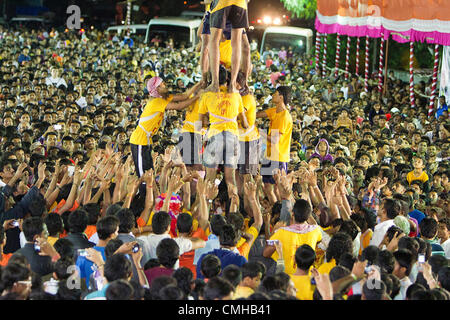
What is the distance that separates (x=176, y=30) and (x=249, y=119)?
16.7m

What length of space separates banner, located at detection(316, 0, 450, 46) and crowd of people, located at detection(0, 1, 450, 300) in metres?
1.48

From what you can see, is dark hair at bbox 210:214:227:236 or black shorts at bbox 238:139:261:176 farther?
black shorts at bbox 238:139:261:176

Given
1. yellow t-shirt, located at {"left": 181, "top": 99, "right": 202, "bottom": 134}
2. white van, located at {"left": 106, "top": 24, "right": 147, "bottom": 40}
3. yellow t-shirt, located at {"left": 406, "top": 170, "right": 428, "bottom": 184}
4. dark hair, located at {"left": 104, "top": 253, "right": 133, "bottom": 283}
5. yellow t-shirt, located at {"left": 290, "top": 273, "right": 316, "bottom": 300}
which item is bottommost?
yellow t-shirt, located at {"left": 406, "top": 170, "right": 428, "bottom": 184}

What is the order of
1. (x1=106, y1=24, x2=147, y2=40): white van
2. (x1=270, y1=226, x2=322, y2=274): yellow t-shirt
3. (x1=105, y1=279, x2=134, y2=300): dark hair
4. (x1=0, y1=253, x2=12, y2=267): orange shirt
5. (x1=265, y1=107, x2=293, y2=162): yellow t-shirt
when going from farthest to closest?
(x1=106, y1=24, x2=147, y2=40): white van
(x1=265, y1=107, x2=293, y2=162): yellow t-shirt
(x1=270, y1=226, x2=322, y2=274): yellow t-shirt
(x1=0, y1=253, x2=12, y2=267): orange shirt
(x1=105, y1=279, x2=134, y2=300): dark hair

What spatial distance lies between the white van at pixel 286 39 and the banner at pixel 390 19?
3.97 metres

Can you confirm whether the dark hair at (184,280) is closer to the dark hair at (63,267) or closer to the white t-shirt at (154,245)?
the dark hair at (63,267)

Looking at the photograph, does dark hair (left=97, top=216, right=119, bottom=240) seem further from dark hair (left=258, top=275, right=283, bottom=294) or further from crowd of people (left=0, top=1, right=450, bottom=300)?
dark hair (left=258, top=275, right=283, bottom=294)

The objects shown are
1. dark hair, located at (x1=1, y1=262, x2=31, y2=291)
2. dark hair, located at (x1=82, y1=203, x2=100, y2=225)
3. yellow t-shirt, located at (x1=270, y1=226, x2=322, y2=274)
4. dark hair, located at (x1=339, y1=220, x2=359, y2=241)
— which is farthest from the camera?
dark hair, located at (x1=82, y1=203, x2=100, y2=225)

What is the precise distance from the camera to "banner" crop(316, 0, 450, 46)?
14617 mm

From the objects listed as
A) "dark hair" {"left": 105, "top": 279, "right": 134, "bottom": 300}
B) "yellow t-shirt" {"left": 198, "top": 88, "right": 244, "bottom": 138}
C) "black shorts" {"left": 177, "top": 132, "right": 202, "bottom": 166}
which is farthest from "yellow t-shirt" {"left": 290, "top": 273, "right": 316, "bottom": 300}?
"black shorts" {"left": 177, "top": 132, "right": 202, "bottom": 166}

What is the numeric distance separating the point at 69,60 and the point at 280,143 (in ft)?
38.2

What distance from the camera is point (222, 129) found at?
Result: 7.91 m

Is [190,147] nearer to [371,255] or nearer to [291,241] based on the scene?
[291,241]
